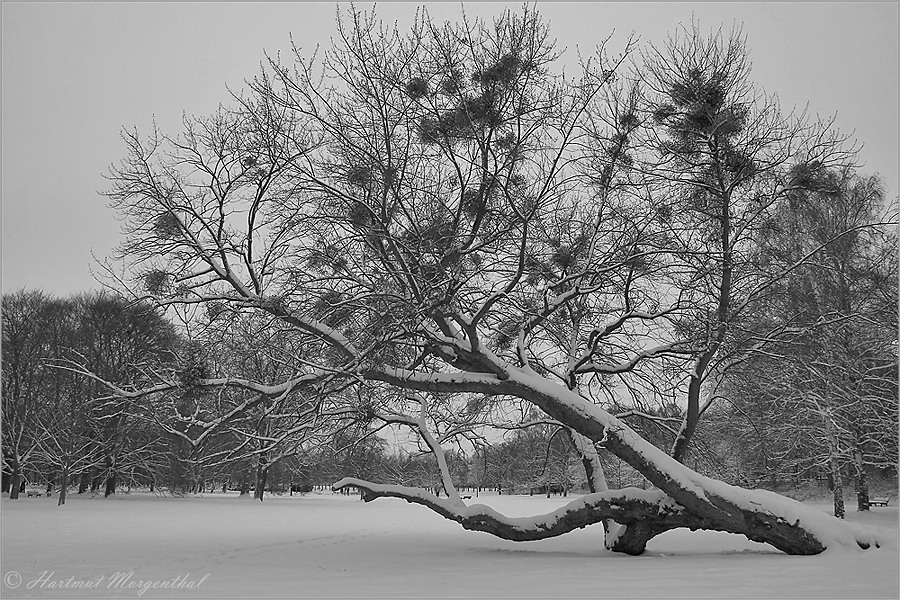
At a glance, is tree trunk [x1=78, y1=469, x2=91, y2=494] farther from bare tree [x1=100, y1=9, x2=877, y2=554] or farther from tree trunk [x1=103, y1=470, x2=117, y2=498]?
bare tree [x1=100, y1=9, x2=877, y2=554]

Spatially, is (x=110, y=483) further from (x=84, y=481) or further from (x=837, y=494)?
(x=837, y=494)

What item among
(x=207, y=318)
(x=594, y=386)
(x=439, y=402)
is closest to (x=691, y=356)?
(x=594, y=386)

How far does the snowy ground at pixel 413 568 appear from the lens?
659 cm

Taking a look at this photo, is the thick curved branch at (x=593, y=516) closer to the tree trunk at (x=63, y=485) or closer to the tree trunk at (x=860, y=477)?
the tree trunk at (x=860, y=477)

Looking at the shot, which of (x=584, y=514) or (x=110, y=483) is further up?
(x=584, y=514)

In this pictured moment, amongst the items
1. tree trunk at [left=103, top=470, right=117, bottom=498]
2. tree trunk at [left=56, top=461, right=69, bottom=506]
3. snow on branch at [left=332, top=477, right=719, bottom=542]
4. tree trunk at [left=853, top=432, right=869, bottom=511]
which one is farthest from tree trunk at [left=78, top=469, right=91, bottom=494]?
tree trunk at [left=853, top=432, right=869, bottom=511]

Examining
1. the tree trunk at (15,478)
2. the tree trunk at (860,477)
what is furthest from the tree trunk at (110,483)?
the tree trunk at (860,477)

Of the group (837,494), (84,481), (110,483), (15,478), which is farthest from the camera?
(84,481)

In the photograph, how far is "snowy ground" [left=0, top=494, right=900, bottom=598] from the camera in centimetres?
659

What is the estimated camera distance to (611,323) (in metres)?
11.7

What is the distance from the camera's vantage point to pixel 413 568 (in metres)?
8.66

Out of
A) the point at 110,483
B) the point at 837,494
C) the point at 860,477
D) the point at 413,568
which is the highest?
the point at 860,477

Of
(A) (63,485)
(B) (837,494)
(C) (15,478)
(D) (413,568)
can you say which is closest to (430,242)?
(D) (413,568)

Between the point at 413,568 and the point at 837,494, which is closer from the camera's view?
the point at 413,568
